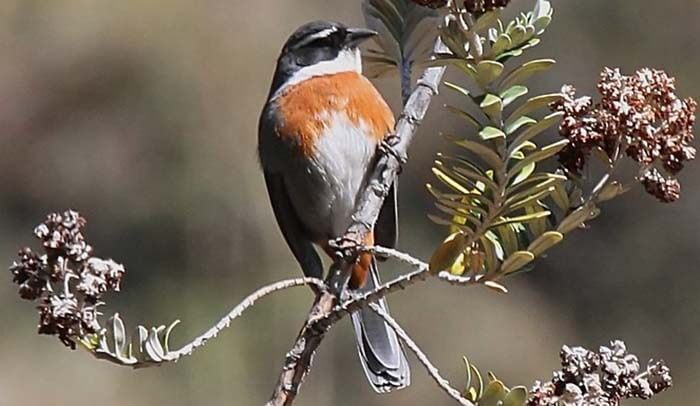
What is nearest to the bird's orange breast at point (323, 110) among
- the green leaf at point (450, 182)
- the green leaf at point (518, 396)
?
the green leaf at point (450, 182)

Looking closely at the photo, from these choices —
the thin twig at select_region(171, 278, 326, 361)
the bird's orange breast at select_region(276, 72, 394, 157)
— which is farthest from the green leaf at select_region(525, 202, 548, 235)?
the bird's orange breast at select_region(276, 72, 394, 157)

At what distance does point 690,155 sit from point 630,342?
4890 millimetres

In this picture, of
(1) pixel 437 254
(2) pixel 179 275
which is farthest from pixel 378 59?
(2) pixel 179 275

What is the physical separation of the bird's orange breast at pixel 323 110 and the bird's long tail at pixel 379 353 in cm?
29

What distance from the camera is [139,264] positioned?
5.98 m

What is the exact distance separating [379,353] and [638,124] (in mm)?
1168

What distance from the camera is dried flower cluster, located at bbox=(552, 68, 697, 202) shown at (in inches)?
35.5

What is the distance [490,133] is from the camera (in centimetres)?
92

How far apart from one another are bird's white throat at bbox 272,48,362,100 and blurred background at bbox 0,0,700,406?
2679 millimetres

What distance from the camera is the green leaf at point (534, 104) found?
35.1 inches

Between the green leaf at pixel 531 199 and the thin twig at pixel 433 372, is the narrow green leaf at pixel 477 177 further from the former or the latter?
the thin twig at pixel 433 372

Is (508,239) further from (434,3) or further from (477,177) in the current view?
(434,3)

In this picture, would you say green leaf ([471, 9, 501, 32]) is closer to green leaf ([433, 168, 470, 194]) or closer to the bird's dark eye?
green leaf ([433, 168, 470, 194])

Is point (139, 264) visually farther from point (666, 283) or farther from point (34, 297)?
point (34, 297)
